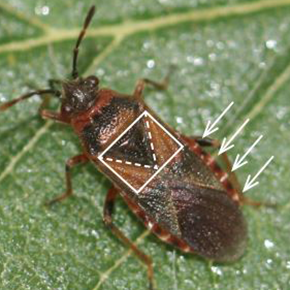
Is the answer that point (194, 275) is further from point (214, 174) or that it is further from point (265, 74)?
point (265, 74)

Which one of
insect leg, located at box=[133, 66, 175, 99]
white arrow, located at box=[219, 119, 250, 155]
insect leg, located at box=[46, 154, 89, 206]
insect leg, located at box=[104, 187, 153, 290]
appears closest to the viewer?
insect leg, located at box=[104, 187, 153, 290]

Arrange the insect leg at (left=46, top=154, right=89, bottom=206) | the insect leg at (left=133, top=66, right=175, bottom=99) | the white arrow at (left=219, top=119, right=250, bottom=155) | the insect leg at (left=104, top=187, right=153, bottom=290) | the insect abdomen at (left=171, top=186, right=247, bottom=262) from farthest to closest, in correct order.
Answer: the insect leg at (left=133, top=66, right=175, bottom=99) < the white arrow at (left=219, top=119, right=250, bottom=155) < the insect leg at (left=46, top=154, right=89, bottom=206) < the insect leg at (left=104, top=187, right=153, bottom=290) < the insect abdomen at (left=171, top=186, right=247, bottom=262)

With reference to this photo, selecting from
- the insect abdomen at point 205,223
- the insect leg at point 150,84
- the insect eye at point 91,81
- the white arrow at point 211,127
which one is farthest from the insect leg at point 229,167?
the insect eye at point 91,81

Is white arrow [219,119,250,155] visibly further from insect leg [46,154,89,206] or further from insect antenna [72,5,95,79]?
insect antenna [72,5,95,79]

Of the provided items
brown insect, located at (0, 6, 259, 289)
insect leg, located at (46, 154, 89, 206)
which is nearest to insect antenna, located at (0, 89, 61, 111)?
brown insect, located at (0, 6, 259, 289)

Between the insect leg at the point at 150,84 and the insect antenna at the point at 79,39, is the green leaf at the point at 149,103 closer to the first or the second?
the insect leg at the point at 150,84

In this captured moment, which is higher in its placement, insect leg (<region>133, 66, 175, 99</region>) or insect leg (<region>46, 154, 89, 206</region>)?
insect leg (<region>133, 66, 175, 99</region>)

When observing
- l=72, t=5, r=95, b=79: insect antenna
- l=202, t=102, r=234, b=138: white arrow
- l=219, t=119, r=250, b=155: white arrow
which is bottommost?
l=219, t=119, r=250, b=155: white arrow

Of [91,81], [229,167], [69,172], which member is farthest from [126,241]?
[91,81]

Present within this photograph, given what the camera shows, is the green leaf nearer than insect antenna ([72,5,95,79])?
Yes
